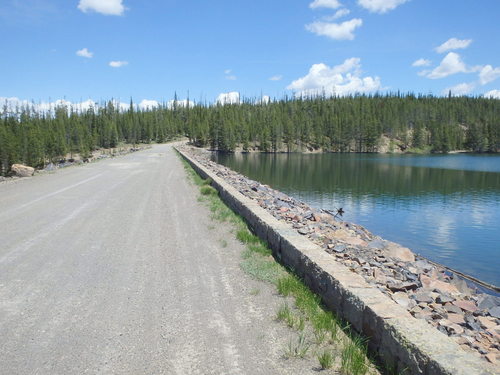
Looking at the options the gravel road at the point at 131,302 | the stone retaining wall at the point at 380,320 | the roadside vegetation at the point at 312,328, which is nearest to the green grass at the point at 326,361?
the roadside vegetation at the point at 312,328

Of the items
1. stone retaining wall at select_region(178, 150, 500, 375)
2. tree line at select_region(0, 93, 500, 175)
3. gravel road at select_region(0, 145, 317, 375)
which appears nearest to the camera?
stone retaining wall at select_region(178, 150, 500, 375)

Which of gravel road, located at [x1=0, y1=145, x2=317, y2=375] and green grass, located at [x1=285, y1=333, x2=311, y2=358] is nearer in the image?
gravel road, located at [x1=0, y1=145, x2=317, y2=375]

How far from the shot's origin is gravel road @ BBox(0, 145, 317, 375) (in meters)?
4.36

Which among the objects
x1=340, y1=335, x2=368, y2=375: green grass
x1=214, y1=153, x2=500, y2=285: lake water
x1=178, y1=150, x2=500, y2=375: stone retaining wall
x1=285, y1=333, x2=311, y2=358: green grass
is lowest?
x1=214, y1=153, x2=500, y2=285: lake water

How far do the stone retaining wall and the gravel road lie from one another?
2.62 ft

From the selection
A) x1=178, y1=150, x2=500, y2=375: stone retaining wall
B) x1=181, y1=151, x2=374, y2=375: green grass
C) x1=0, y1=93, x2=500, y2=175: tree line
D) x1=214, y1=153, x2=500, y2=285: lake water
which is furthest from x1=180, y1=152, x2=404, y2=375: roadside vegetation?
x1=0, y1=93, x2=500, y2=175: tree line

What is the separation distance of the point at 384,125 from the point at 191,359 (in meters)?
158

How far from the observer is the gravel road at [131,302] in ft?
14.3

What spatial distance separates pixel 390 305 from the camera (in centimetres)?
473

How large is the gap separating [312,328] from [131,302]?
271cm

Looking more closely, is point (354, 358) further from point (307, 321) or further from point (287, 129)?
point (287, 129)

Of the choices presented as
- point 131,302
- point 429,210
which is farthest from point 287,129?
point 131,302

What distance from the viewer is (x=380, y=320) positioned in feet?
14.5

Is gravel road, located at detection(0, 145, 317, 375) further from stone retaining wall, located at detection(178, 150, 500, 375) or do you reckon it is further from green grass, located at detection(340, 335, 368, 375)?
stone retaining wall, located at detection(178, 150, 500, 375)
